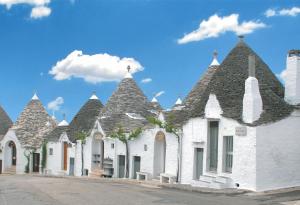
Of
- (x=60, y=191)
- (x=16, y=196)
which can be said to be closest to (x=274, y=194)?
(x=60, y=191)

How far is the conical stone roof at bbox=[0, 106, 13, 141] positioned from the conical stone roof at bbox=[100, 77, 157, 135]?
17291mm

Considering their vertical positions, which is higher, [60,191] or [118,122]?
[118,122]

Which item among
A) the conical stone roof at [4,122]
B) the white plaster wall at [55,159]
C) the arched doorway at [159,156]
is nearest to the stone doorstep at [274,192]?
the arched doorway at [159,156]

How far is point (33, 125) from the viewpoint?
4284 centimetres

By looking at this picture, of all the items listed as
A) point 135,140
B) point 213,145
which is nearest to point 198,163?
point 213,145

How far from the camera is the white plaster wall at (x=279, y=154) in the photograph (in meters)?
19.2

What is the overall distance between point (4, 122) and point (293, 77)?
34.3 metres

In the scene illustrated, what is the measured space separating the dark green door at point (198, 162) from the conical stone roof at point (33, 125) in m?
21.7

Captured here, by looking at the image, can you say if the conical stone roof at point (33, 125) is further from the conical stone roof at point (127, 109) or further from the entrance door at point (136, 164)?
the entrance door at point (136, 164)

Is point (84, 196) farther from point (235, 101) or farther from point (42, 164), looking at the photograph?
point (42, 164)

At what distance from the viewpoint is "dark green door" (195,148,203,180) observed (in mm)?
22438

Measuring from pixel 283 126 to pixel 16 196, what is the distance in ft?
37.2

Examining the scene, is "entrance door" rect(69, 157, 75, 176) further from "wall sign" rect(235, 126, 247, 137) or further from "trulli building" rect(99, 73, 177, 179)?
"wall sign" rect(235, 126, 247, 137)

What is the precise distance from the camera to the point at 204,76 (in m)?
28.5
